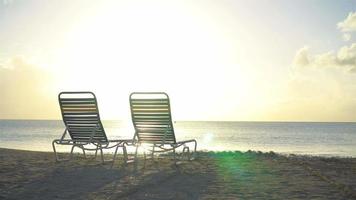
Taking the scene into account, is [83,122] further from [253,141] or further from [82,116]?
[253,141]

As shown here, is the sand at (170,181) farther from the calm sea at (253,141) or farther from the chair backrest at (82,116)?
the calm sea at (253,141)

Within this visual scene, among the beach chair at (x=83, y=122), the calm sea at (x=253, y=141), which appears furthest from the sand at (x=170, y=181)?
the calm sea at (x=253, y=141)

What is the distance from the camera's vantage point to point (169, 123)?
30.7ft

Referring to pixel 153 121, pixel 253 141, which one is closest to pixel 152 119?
pixel 153 121

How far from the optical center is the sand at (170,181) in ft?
21.2

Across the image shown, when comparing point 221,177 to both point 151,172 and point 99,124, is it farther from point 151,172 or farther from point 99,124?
point 99,124

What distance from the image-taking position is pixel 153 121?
9.52 metres

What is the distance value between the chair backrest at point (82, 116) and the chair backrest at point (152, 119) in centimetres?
69

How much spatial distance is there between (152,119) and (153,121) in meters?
0.04

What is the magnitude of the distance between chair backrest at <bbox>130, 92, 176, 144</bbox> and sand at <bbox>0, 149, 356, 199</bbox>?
1.83 feet

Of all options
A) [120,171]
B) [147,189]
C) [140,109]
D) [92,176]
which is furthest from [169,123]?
[147,189]

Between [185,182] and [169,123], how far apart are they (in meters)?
2.06

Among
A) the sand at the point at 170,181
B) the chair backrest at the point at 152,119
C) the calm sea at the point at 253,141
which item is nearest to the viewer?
the sand at the point at 170,181

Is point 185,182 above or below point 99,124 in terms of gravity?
below
